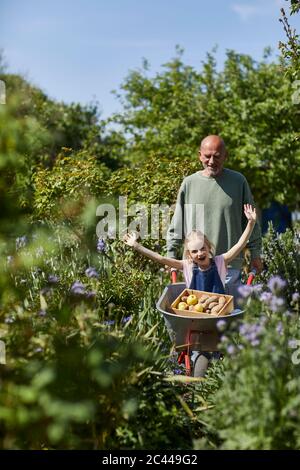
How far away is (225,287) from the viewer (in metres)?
4.57

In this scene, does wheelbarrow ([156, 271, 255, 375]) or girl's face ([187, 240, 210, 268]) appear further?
girl's face ([187, 240, 210, 268])

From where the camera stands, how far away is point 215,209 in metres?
4.95

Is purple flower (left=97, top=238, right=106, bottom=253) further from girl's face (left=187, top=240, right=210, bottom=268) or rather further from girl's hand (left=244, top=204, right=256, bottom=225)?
girl's hand (left=244, top=204, right=256, bottom=225)

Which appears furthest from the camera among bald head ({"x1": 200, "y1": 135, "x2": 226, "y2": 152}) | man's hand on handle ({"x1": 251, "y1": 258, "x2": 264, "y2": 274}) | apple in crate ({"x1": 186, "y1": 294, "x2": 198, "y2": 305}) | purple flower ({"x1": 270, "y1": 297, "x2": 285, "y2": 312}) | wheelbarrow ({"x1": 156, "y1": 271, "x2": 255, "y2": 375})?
man's hand on handle ({"x1": 251, "y1": 258, "x2": 264, "y2": 274})

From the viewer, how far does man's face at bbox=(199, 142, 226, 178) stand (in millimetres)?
4773

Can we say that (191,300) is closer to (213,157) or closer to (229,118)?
(213,157)

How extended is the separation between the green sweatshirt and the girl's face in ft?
1.19

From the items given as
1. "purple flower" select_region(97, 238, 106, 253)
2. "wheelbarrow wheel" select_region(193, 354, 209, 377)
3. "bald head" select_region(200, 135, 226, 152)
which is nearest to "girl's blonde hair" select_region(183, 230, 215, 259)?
"bald head" select_region(200, 135, 226, 152)

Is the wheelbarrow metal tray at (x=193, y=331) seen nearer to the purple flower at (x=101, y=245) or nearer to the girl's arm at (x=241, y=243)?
the girl's arm at (x=241, y=243)

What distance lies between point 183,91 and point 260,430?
46.5 feet

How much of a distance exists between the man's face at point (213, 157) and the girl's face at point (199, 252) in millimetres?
694

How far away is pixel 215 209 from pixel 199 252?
0.57 metres
